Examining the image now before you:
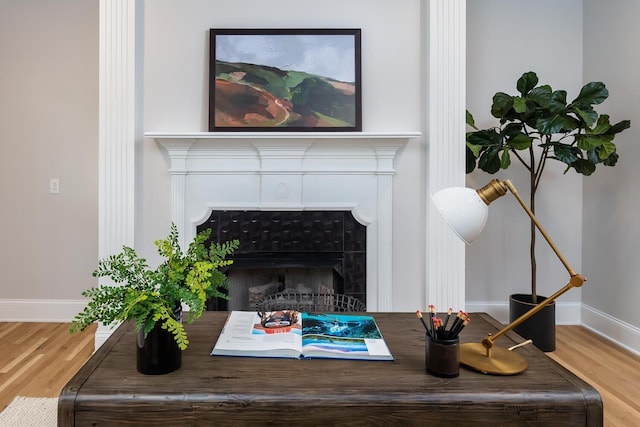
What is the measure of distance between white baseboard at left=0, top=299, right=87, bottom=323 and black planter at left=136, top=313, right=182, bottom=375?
2.54 m

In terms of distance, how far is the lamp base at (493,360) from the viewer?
3.26ft

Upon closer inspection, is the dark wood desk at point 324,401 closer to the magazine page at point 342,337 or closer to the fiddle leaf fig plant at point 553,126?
the magazine page at point 342,337

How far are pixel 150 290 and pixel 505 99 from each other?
7.79 feet

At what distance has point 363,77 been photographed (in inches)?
109

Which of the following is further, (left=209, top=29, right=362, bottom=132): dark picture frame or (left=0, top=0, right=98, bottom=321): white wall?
(left=0, top=0, right=98, bottom=321): white wall

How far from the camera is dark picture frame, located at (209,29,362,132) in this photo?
2.69 metres

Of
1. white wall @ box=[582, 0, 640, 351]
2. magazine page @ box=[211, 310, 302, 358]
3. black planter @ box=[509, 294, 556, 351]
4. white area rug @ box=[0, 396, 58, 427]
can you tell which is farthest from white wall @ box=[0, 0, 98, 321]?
white wall @ box=[582, 0, 640, 351]

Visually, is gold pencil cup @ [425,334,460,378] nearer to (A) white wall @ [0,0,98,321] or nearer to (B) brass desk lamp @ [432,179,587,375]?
(B) brass desk lamp @ [432,179,587,375]

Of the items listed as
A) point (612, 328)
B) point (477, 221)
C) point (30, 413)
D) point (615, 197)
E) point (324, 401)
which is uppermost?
point (615, 197)

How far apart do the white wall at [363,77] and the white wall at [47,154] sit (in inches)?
26.6

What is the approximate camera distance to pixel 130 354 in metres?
1.10

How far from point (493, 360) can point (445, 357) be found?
16 centimetres

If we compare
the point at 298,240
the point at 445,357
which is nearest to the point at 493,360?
the point at 445,357

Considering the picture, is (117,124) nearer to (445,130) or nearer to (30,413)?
(30,413)
